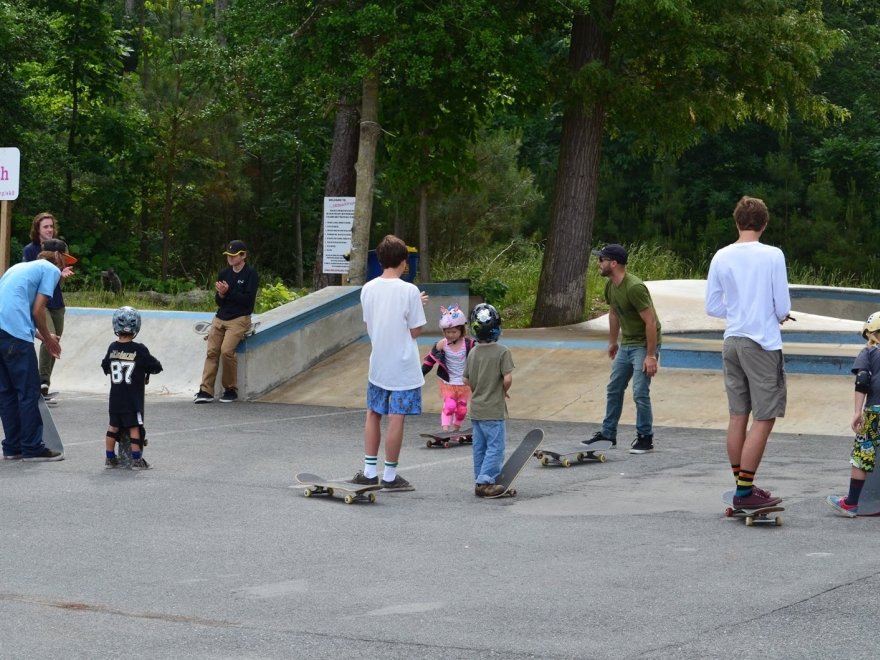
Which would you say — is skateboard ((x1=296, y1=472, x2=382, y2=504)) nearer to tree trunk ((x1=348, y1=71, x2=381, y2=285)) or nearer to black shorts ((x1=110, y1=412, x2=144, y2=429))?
black shorts ((x1=110, y1=412, x2=144, y2=429))

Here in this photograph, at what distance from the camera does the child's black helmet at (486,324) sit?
926 cm

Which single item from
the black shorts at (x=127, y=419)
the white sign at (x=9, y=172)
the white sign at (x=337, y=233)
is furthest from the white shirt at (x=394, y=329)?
the white sign at (x=337, y=233)

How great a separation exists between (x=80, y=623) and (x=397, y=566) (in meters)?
1.85

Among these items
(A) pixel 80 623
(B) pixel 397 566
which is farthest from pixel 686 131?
(A) pixel 80 623

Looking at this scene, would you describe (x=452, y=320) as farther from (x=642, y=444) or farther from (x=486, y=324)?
(x=642, y=444)

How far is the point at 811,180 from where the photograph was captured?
39250 mm

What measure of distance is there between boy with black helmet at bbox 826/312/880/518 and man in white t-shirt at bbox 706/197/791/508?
521 millimetres

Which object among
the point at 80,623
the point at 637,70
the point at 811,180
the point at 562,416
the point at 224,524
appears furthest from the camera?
the point at 811,180

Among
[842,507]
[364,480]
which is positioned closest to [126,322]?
[364,480]

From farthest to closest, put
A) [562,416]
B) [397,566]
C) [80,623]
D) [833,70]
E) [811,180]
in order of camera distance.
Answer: [833,70] → [811,180] → [562,416] → [397,566] → [80,623]

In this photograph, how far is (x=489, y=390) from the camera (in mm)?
9273

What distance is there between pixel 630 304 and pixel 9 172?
26.1ft

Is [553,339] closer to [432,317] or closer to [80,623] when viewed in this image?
[432,317]

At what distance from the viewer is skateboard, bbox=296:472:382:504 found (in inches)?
358
